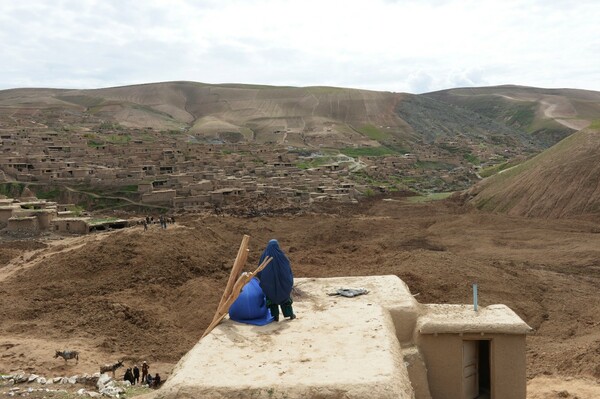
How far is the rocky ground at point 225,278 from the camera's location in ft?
44.6

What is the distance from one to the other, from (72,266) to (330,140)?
2521 inches

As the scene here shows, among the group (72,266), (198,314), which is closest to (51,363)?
(198,314)

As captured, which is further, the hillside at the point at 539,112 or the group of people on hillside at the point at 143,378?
the hillside at the point at 539,112

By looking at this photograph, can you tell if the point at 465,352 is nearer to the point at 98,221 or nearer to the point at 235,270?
the point at 235,270

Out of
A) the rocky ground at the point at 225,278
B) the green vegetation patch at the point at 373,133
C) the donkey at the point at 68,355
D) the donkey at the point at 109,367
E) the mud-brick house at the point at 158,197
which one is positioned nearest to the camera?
the donkey at the point at 109,367

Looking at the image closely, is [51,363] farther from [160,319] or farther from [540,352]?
[540,352]

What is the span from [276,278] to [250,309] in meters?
0.64

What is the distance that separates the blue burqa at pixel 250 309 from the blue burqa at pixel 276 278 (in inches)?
8.2

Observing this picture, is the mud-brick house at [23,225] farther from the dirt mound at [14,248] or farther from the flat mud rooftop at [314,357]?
the flat mud rooftop at [314,357]

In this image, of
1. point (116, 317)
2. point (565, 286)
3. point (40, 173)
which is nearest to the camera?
point (116, 317)

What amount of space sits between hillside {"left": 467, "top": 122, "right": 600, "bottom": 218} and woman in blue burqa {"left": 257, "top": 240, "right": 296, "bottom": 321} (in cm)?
2920

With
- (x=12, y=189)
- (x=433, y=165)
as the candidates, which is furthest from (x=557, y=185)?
(x=12, y=189)

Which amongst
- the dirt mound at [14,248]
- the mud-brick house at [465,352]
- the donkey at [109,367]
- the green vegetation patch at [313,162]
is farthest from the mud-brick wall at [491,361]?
the green vegetation patch at [313,162]

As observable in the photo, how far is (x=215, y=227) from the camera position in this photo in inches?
1099
